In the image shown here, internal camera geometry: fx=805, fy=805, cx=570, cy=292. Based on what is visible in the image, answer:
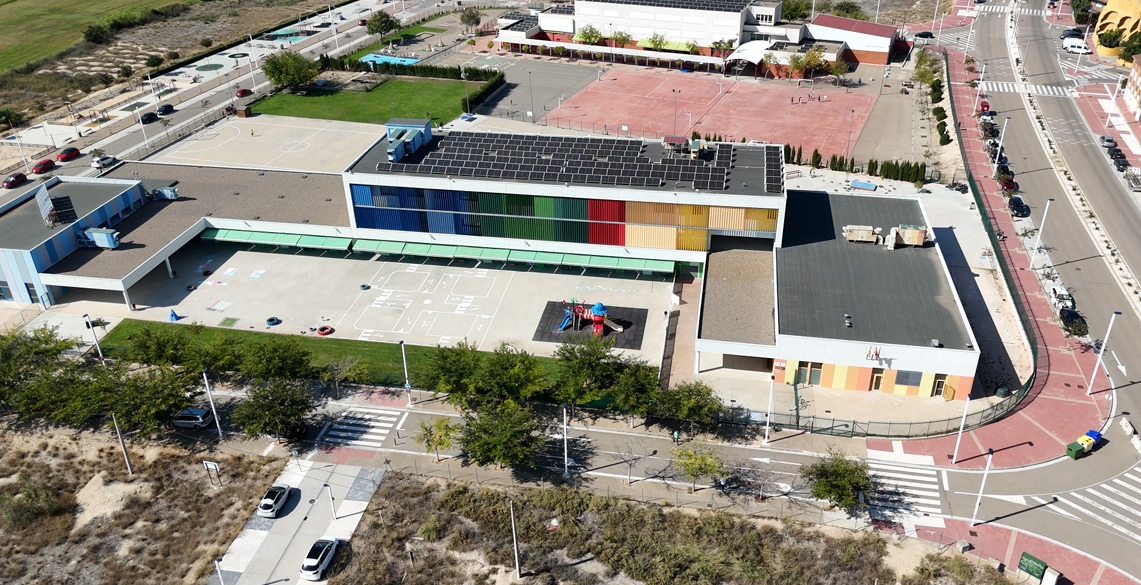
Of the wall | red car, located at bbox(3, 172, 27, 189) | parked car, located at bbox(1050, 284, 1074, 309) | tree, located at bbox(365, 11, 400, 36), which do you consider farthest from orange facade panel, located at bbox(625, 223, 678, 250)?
tree, located at bbox(365, 11, 400, 36)

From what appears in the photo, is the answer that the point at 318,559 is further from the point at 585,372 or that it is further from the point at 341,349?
the point at 341,349

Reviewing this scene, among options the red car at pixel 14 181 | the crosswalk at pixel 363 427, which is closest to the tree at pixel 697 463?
the crosswalk at pixel 363 427

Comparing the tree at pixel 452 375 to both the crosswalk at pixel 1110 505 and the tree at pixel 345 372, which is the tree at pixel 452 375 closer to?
the tree at pixel 345 372

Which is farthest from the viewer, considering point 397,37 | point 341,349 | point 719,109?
point 397,37

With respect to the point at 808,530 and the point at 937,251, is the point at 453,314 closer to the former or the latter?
the point at 808,530

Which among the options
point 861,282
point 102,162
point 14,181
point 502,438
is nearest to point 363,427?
point 502,438

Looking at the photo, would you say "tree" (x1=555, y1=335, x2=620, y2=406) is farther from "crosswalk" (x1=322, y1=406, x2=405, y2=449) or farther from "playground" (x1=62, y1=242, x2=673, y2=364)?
"crosswalk" (x1=322, y1=406, x2=405, y2=449)

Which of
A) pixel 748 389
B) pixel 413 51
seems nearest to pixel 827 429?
pixel 748 389
